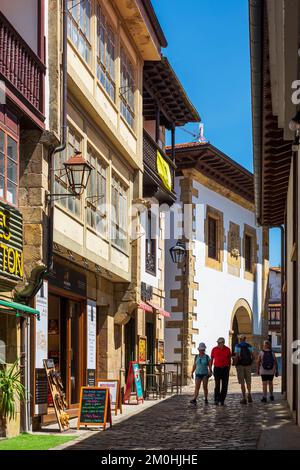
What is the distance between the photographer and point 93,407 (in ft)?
47.8

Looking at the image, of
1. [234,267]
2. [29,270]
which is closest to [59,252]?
[29,270]

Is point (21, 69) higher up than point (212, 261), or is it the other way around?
point (21, 69)

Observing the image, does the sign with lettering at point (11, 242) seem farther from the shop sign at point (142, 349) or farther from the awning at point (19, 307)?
the shop sign at point (142, 349)

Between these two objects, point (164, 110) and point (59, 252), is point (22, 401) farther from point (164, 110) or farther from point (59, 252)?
point (164, 110)

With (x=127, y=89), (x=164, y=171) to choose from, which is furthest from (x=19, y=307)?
(x=164, y=171)

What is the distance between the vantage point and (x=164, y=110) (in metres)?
27.5

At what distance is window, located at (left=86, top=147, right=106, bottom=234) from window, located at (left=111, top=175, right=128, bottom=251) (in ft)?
3.18

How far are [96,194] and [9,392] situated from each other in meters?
6.78

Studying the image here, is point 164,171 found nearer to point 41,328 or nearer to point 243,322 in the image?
point 41,328

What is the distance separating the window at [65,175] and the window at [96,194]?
2.76 ft

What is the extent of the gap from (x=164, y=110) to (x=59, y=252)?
1228 centimetres

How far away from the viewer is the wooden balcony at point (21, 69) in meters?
12.8

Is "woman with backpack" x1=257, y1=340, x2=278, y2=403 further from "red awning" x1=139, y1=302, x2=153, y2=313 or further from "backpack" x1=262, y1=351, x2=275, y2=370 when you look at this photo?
"red awning" x1=139, y1=302, x2=153, y2=313

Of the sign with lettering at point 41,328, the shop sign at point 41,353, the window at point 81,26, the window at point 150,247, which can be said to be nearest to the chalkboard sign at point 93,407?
the shop sign at point 41,353
